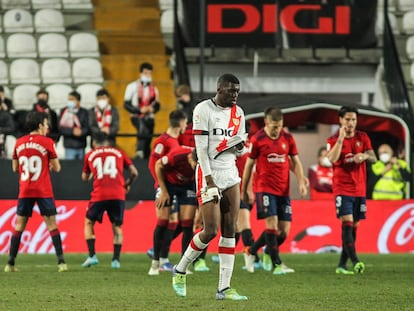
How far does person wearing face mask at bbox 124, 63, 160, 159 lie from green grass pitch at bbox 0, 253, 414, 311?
158 inches

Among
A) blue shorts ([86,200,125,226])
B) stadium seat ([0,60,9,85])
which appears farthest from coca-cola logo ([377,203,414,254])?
stadium seat ([0,60,9,85])

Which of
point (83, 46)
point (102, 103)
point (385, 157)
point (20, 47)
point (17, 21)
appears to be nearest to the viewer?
point (102, 103)

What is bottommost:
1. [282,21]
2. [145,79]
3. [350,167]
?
[350,167]

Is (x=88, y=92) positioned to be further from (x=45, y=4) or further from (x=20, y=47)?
(x=45, y=4)

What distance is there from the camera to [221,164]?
10.4m

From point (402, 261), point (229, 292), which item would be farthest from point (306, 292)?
point (402, 261)

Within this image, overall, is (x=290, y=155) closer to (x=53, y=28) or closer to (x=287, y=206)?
(x=287, y=206)

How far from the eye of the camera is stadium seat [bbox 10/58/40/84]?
2381 centimetres

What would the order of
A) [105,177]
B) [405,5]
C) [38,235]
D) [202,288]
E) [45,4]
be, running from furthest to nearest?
[405,5] < [45,4] < [38,235] < [105,177] < [202,288]

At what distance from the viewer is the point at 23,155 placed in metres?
14.2

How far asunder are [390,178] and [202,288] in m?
8.69

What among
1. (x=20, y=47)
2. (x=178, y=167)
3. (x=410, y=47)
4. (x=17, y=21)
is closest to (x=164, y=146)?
(x=178, y=167)

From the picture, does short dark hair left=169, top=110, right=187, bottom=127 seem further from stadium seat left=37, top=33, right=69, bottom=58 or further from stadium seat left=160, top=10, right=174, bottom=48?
stadium seat left=160, top=10, right=174, bottom=48

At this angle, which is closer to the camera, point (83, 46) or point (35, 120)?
point (35, 120)
